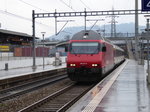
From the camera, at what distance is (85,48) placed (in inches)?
848

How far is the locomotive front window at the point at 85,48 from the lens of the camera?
21359mm

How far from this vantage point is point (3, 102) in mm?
15281

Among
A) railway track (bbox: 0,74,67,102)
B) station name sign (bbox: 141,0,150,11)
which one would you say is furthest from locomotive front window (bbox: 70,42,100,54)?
station name sign (bbox: 141,0,150,11)

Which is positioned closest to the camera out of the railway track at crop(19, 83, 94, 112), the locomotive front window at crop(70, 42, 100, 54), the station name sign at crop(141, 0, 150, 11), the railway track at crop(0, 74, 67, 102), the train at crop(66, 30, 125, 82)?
the railway track at crop(19, 83, 94, 112)

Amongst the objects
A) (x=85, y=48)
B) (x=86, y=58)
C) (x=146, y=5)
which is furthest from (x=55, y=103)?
(x=85, y=48)

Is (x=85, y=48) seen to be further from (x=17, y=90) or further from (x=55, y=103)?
(x=55, y=103)

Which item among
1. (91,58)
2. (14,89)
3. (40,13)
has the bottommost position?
(14,89)

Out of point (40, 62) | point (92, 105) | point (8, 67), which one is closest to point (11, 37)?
point (8, 67)

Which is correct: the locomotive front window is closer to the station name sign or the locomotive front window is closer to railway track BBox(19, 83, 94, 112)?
railway track BBox(19, 83, 94, 112)

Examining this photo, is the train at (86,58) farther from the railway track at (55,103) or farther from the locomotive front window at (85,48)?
the railway track at (55,103)

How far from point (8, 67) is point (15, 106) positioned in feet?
88.8

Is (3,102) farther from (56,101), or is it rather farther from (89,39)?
(89,39)

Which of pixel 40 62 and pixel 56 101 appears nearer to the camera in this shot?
pixel 56 101

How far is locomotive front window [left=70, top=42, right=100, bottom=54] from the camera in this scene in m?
21.4
